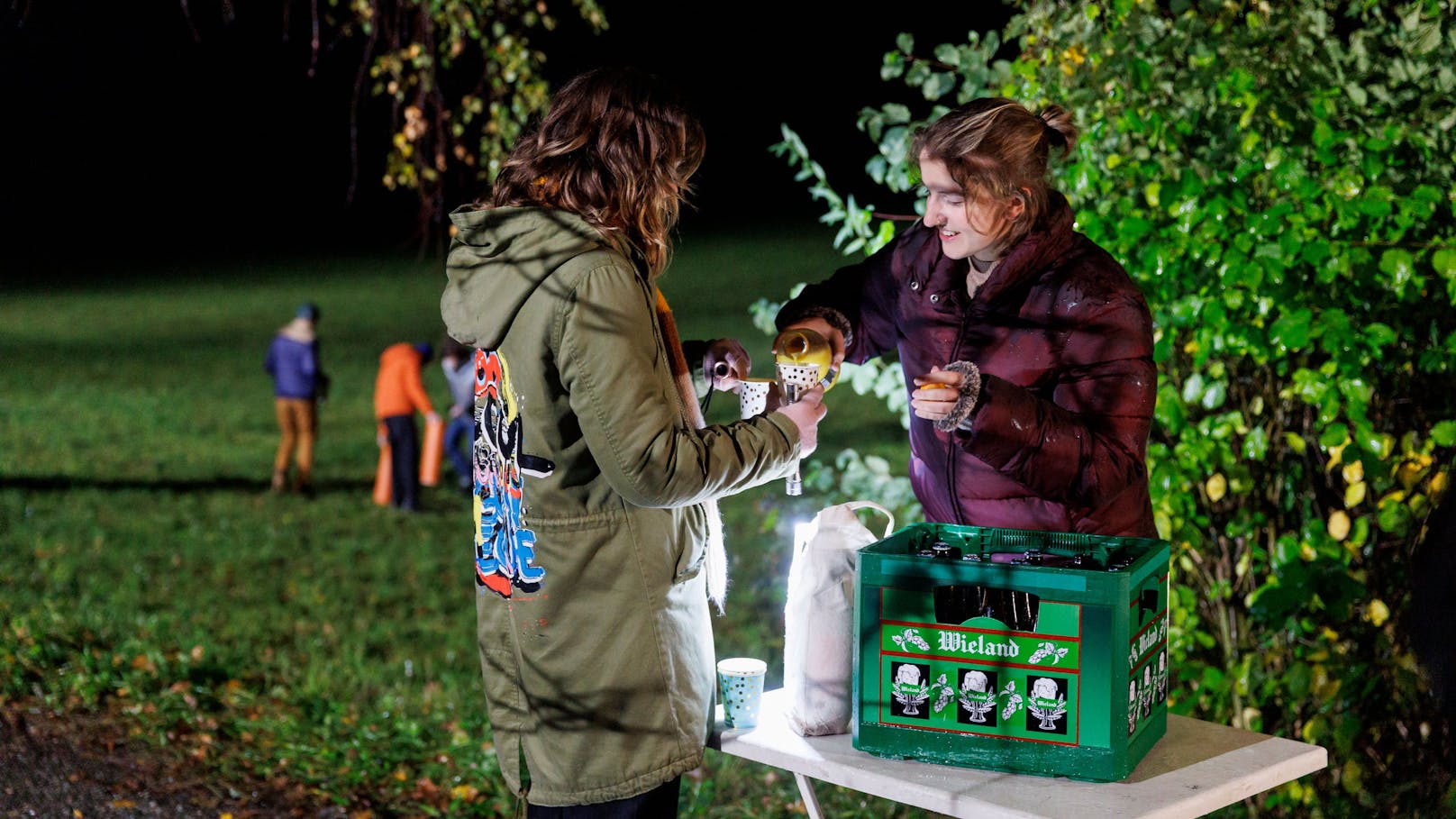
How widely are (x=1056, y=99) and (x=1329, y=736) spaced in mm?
1942

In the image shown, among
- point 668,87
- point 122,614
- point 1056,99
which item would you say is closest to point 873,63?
point 122,614

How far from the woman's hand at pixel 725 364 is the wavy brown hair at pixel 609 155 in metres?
0.36

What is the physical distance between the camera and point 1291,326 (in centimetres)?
322

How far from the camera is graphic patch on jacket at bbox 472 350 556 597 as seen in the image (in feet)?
7.26

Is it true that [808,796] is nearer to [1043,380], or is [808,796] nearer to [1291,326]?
[1043,380]

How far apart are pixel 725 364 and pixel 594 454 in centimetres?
50

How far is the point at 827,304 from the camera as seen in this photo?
2793 mm

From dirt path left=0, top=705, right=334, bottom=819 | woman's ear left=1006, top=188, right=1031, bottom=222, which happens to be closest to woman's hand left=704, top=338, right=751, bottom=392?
woman's ear left=1006, top=188, right=1031, bottom=222

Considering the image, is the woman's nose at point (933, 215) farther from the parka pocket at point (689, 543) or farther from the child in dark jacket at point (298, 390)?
the child in dark jacket at point (298, 390)

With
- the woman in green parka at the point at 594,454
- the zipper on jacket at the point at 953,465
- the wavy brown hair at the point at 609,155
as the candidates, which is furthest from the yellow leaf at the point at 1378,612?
the wavy brown hair at the point at 609,155

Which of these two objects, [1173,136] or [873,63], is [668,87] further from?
[873,63]

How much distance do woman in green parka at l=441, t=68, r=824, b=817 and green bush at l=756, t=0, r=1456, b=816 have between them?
1618 millimetres

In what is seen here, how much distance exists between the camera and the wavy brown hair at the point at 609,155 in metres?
2.18

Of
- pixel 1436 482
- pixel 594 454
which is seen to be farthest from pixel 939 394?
pixel 1436 482
